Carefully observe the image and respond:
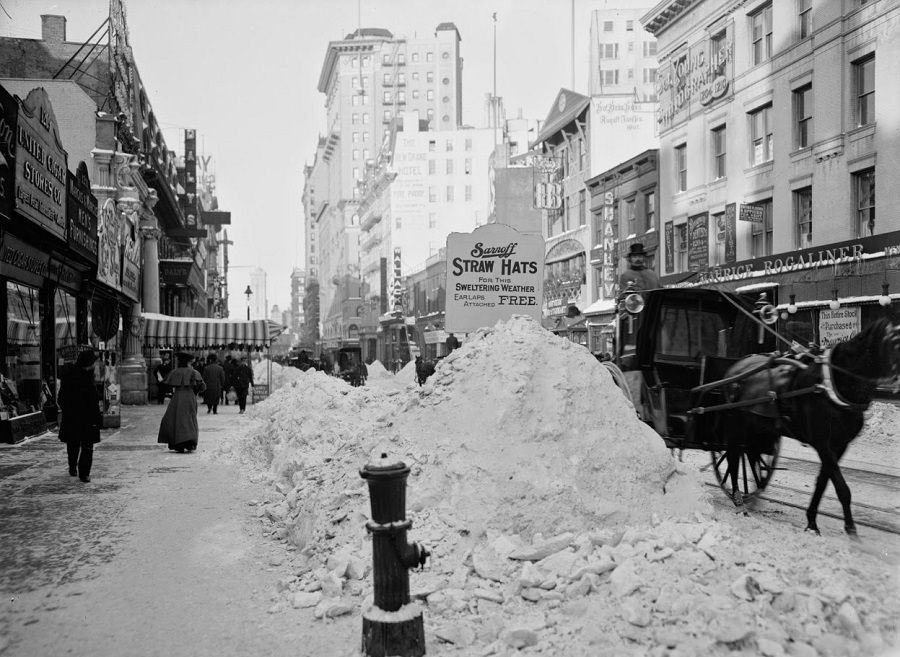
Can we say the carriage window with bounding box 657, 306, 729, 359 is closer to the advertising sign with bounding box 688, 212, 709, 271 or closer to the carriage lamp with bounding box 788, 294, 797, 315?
the carriage lamp with bounding box 788, 294, 797, 315

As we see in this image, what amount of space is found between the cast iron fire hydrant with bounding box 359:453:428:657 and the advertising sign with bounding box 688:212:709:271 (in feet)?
88.0

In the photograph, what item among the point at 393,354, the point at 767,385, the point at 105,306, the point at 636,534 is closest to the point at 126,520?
the point at 636,534

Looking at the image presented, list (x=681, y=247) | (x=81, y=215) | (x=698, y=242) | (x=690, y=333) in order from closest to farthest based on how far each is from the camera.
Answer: (x=690, y=333), (x=81, y=215), (x=698, y=242), (x=681, y=247)

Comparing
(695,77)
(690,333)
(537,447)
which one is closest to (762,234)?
(695,77)

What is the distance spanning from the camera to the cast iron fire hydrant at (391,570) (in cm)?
447

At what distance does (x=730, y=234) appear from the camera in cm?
2817

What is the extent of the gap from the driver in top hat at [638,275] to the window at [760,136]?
19.2 meters

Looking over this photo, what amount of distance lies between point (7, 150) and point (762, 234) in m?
22.4

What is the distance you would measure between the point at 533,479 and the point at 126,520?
487 cm

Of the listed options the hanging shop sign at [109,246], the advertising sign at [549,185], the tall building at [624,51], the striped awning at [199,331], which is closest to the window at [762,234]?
the advertising sign at [549,185]

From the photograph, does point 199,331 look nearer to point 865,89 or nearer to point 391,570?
point 865,89

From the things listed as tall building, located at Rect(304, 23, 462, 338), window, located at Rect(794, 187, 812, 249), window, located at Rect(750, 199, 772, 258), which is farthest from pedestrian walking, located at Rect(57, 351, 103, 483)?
tall building, located at Rect(304, 23, 462, 338)

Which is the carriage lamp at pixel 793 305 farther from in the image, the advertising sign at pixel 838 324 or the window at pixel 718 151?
the window at pixel 718 151

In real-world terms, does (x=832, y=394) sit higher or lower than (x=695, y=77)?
lower
